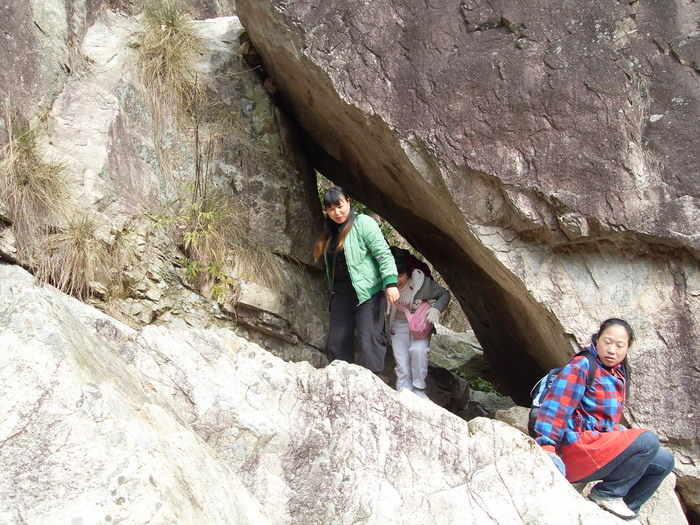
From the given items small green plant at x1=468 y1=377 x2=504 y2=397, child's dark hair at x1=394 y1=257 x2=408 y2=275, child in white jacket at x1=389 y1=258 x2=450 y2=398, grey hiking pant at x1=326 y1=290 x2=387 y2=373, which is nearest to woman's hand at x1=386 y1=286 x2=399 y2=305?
grey hiking pant at x1=326 y1=290 x2=387 y2=373

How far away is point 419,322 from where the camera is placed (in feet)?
17.6

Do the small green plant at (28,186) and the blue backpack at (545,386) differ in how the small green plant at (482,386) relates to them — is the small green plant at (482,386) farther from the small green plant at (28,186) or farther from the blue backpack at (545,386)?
the small green plant at (28,186)

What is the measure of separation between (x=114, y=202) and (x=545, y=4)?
3.66 meters

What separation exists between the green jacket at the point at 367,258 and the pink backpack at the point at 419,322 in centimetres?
50

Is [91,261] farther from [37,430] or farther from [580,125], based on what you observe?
[580,125]

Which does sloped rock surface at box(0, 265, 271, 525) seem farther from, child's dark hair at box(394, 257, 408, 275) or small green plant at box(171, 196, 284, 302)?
child's dark hair at box(394, 257, 408, 275)

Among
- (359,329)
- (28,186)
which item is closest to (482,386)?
(359,329)

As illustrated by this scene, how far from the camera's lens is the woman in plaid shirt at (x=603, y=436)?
11.6 feet

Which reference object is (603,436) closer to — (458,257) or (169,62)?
(458,257)

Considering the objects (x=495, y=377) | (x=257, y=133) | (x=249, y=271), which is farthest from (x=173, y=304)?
(x=495, y=377)

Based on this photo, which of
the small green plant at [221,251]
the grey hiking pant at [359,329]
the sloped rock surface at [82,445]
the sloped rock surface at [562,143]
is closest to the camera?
the sloped rock surface at [82,445]

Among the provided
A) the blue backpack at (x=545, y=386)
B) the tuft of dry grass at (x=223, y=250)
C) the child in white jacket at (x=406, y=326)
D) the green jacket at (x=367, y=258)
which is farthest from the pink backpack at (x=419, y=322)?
the blue backpack at (x=545, y=386)

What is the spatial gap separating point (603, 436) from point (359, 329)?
204 centimetres

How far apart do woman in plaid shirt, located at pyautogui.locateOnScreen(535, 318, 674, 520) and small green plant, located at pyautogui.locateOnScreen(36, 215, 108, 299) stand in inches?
127
